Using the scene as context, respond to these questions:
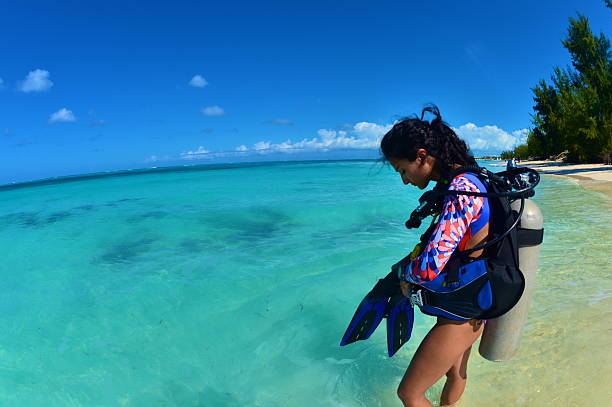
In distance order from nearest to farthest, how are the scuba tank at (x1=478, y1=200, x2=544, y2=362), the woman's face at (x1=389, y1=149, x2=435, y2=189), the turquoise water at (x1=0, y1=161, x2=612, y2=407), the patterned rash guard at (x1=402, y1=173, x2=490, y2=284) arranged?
the patterned rash guard at (x1=402, y1=173, x2=490, y2=284) → the scuba tank at (x1=478, y1=200, x2=544, y2=362) → the woman's face at (x1=389, y1=149, x2=435, y2=189) → the turquoise water at (x1=0, y1=161, x2=612, y2=407)

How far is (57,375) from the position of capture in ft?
12.6

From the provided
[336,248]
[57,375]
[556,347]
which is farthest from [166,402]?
[336,248]

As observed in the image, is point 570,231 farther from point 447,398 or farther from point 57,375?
point 57,375

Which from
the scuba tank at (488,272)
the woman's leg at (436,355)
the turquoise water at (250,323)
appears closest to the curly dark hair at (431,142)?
the scuba tank at (488,272)

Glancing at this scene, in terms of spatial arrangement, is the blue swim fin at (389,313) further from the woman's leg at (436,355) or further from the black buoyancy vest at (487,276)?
the black buoyancy vest at (487,276)

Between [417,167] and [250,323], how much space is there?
337cm

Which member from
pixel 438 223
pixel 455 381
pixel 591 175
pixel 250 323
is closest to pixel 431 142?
pixel 438 223

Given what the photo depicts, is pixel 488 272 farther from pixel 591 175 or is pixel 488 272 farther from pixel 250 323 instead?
pixel 591 175

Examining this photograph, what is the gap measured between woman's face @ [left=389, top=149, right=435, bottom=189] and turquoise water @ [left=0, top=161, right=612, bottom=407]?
5.79 feet

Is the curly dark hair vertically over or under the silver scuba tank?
over

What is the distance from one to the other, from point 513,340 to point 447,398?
2.60ft

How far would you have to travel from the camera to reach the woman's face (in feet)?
6.53

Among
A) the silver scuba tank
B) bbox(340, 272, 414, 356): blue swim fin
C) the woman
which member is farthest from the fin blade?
the silver scuba tank

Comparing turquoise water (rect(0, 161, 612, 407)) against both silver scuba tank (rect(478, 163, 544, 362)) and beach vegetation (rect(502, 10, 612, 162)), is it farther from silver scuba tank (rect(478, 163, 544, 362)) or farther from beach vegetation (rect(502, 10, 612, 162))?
beach vegetation (rect(502, 10, 612, 162))
